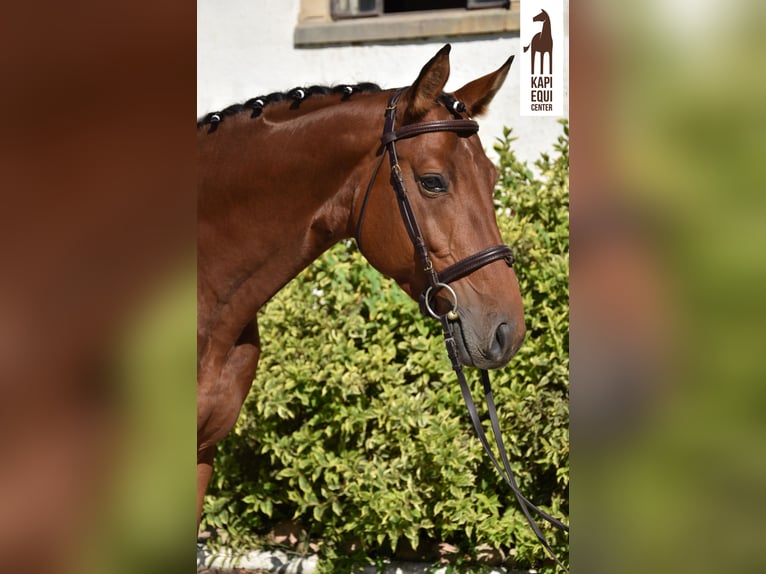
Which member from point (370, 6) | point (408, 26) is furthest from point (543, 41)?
point (370, 6)

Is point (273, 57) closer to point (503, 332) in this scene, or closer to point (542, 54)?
point (503, 332)

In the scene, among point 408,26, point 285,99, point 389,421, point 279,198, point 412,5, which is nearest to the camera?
point 279,198

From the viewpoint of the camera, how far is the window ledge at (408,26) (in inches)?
183

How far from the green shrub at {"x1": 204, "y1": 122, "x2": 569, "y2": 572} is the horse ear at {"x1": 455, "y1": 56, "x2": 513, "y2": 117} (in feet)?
4.43

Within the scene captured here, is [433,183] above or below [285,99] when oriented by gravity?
below

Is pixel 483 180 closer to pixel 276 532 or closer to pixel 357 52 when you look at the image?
pixel 276 532

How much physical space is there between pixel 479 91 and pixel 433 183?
389mm

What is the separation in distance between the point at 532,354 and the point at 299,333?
1.12 metres
